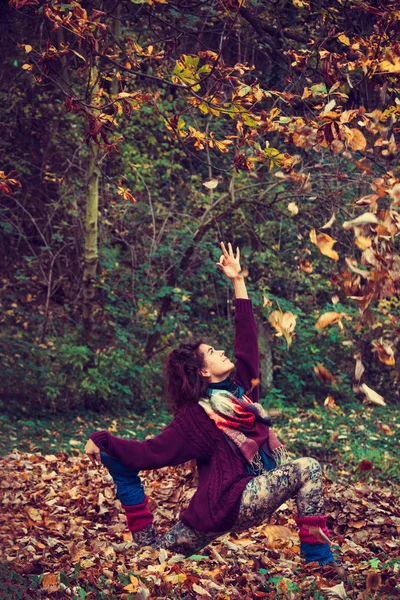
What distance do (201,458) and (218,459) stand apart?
0.36ft

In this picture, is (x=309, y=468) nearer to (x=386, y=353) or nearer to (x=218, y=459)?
(x=218, y=459)

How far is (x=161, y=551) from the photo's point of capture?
4.24m

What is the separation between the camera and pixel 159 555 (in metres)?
4.25

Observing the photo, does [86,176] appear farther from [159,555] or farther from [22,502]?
[159,555]

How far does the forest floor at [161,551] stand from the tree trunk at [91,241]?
2516mm

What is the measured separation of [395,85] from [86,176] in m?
6.97

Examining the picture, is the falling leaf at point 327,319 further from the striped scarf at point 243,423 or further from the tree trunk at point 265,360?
the tree trunk at point 265,360

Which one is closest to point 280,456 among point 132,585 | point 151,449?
point 151,449

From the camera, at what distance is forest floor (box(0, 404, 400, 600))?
12.4 ft

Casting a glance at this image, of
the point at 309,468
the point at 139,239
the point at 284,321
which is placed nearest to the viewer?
the point at 284,321

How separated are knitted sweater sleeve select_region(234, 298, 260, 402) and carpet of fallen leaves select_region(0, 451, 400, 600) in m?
0.63

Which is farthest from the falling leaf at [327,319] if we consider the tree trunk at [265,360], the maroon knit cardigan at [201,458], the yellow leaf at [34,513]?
the tree trunk at [265,360]

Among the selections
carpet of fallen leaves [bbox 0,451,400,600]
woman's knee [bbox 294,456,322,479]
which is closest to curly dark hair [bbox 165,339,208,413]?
carpet of fallen leaves [bbox 0,451,400,600]

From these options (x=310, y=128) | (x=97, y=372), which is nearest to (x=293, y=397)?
(x=97, y=372)
